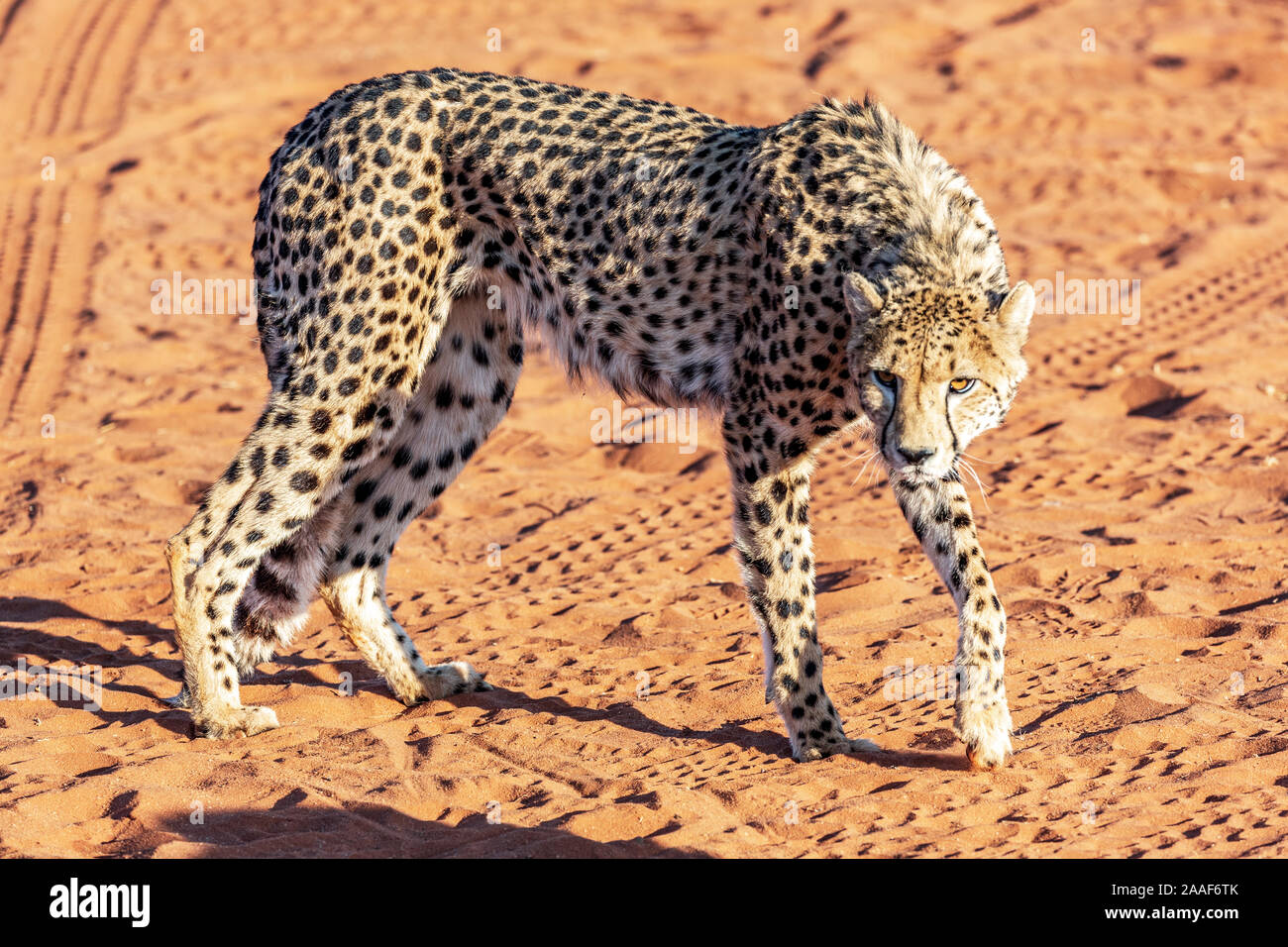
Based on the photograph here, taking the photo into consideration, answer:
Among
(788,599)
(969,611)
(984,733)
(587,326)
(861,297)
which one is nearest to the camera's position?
(861,297)

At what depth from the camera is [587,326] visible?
18.9 ft

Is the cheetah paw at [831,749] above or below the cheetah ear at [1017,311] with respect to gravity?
below

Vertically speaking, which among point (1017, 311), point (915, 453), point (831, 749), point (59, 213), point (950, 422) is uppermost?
point (59, 213)

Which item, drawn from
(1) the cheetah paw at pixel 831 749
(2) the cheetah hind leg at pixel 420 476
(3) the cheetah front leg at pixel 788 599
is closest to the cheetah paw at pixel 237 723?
(2) the cheetah hind leg at pixel 420 476

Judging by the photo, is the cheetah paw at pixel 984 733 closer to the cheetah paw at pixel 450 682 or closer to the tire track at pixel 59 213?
the cheetah paw at pixel 450 682

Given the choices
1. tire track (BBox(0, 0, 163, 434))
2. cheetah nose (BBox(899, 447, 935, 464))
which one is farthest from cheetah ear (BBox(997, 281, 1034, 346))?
tire track (BBox(0, 0, 163, 434))

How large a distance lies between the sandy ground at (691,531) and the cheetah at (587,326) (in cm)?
43

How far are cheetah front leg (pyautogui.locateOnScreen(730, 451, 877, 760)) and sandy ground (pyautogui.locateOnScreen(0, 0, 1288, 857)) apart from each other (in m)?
0.15

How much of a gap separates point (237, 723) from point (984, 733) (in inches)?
106

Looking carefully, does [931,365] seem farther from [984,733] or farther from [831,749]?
[831,749]

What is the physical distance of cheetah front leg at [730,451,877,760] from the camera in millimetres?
5176

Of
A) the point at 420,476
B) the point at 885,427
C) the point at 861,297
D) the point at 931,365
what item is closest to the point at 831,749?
the point at 885,427

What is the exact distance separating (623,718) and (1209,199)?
29.3 ft

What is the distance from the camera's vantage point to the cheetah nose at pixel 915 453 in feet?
14.9
